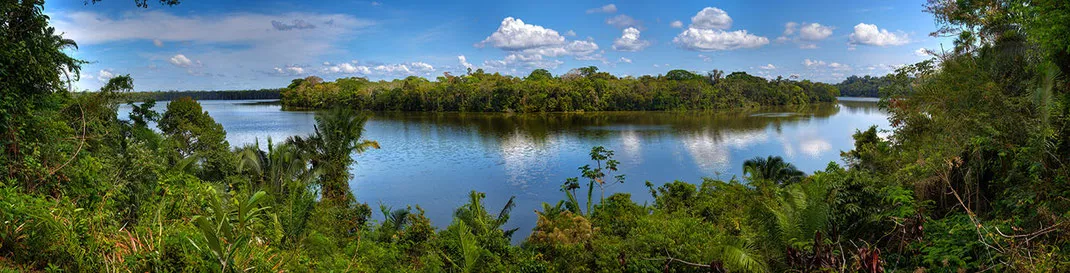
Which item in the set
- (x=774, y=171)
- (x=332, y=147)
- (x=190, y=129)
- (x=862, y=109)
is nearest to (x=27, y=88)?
(x=332, y=147)

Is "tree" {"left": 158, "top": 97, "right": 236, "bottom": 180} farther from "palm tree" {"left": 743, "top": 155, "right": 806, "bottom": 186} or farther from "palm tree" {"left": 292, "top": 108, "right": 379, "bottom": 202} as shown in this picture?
"palm tree" {"left": 743, "top": 155, "right": 806, "bottom": 186}

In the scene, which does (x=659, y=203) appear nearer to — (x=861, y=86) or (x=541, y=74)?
(x=541, y=74)

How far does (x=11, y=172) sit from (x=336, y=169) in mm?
12126

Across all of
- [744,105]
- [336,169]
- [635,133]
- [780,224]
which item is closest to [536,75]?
[744,105]

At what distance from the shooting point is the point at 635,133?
43281 mm

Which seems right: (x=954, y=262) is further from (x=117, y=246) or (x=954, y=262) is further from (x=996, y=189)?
(x=117, y=246)

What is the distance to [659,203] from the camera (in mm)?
14945

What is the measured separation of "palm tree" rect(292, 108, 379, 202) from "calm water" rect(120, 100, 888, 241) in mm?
3463

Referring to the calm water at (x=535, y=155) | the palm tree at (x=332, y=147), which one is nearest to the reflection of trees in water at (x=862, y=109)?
the calm water at (x=535, y=155)

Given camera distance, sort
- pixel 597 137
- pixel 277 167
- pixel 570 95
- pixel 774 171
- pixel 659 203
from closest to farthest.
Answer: pixel 659 203 < pixel 277 167 < pixel 774 171 < pixel 597 137 < pixel 570 95

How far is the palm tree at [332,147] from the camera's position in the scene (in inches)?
685

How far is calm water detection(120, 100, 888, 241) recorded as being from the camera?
2275 centimetres

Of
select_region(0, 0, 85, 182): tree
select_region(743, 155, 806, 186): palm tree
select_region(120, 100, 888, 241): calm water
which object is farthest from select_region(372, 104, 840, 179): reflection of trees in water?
select_region(0, 0, 85, 182): tree

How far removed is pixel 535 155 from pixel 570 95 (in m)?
42.3
